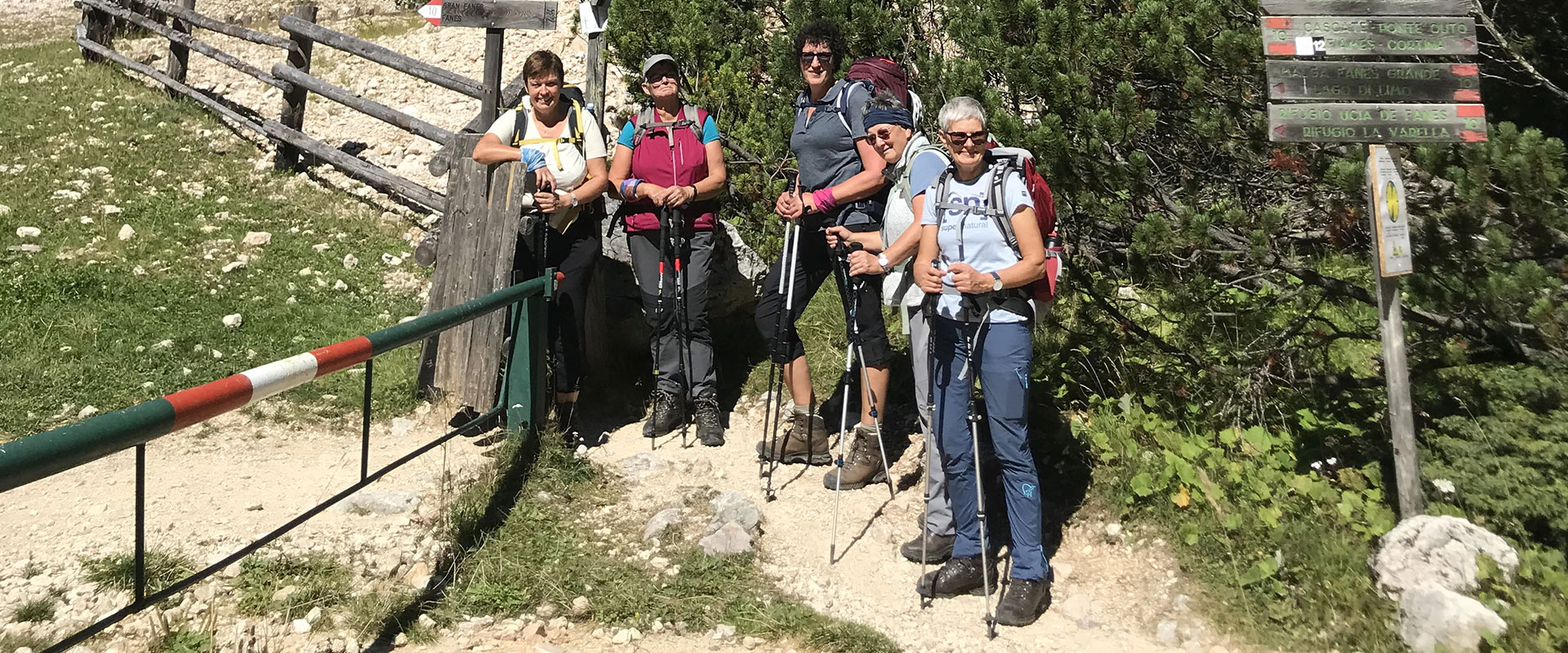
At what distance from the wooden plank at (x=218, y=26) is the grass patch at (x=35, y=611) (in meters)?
7.26

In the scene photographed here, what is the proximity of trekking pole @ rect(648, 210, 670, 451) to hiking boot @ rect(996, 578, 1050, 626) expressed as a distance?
221cm

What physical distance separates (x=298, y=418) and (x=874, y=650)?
135 inches

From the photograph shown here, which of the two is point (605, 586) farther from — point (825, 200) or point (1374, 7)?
point (1374, 7)

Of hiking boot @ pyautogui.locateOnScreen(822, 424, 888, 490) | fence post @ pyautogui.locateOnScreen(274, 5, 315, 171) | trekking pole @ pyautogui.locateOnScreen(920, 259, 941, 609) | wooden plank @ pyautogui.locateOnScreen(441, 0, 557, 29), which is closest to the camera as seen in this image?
trekking pole @ pyautogui.locateOnScreen(920, 259, 941, 609)

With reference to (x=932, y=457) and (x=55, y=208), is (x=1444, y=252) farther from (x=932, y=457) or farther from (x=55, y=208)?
(x=55, y=208)

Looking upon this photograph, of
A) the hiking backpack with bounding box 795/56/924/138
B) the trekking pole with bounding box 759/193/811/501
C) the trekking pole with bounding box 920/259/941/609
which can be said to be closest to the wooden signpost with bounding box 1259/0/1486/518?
the trekking pole with bounding box 920/259/941/609

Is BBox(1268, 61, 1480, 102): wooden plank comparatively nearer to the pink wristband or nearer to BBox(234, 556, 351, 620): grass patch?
the pink wristband

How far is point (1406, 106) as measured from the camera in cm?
398

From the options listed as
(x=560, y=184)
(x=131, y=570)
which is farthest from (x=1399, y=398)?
(x=131, y=570)

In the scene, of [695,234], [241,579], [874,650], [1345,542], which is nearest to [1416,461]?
[1345,542]

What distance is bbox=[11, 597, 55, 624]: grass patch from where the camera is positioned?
3904 mm

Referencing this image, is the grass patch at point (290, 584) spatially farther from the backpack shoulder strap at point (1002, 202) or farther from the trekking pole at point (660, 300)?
the backpack shoulder strap at point (1002, 202)

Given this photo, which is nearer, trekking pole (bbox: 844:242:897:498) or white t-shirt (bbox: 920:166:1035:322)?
white t-shirt (bbox: 920:166:1035:322)

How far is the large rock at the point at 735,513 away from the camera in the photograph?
5012 mm
